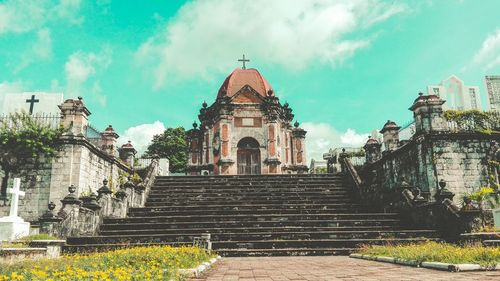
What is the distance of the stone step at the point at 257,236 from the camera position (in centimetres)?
1188

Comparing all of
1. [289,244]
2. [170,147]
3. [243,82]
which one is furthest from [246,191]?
[170,147]

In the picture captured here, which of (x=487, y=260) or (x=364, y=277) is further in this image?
(x=487, y=260)

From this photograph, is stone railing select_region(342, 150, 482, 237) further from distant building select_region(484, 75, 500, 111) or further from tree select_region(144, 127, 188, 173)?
tree select_region(144, 127, 188, 173)

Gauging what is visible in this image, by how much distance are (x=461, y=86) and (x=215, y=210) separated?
52.0ft

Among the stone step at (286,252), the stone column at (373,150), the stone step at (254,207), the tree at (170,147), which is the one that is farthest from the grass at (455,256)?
the tree at (170,147)

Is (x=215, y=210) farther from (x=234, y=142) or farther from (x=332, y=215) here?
Answer: (x=234, y=142)

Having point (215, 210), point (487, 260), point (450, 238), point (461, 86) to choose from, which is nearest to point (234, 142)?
point (215, 210)

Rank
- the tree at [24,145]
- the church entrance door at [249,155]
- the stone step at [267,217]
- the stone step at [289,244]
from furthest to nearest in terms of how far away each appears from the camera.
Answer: the church entrance door at [249,155] → the tree at [24,145] → the stone step at [267,217] → the stone step at [289,244]

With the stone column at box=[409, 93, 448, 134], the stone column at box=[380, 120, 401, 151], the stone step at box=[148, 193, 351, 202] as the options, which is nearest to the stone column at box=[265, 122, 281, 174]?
the stone column at box=[380, 120, 401, 151]

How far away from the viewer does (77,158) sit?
1614cm

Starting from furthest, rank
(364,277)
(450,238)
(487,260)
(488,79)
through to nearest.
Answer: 1. (488,79)
2. (450,238)
3. (487,260)
4. (364,277)

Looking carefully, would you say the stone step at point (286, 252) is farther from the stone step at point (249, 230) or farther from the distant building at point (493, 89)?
the distant building at point (493, 89)

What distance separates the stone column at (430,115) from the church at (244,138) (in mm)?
12274

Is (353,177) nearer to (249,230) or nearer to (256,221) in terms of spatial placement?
(256,221)
